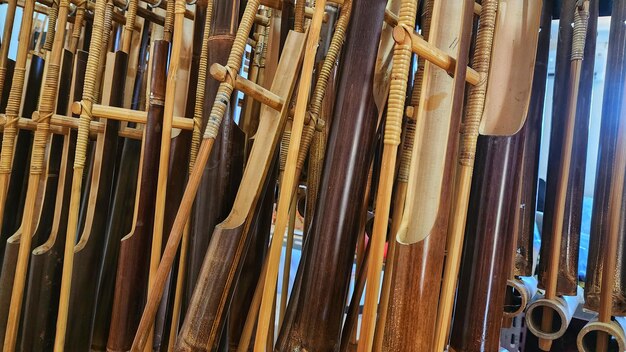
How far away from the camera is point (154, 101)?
83cm

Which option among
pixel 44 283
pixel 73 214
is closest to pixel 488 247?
pixel 73 214

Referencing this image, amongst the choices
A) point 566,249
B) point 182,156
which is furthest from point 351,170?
point 566,249

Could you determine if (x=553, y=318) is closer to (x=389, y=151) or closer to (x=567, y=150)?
(x=567, y=150)

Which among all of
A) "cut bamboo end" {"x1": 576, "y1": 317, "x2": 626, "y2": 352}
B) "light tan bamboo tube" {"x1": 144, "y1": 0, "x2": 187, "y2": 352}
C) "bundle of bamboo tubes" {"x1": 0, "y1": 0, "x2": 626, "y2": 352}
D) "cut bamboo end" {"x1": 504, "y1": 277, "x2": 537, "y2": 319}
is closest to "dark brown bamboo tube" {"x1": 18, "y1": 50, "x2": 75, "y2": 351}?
"bundle of bamboo tubes" {"x1": 0, "y1": 0, "x2": 626, "y2": 352}

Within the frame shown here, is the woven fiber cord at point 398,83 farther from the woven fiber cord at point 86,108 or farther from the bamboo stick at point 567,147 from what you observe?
the woven fiber cord at point 86,108

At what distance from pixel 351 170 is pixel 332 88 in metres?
0.39

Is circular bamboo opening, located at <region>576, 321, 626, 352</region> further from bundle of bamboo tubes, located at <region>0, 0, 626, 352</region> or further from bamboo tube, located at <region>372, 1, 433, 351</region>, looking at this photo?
bamboo tube, located at <region>372, 1, 433, 351</region>

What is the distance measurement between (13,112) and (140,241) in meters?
0.47

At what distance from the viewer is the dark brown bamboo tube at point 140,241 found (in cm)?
79

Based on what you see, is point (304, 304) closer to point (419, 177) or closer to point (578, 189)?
point (419, 177)

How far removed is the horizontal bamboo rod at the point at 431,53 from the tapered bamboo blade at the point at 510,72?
8 centimetres

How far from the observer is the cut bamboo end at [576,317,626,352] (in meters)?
0.76

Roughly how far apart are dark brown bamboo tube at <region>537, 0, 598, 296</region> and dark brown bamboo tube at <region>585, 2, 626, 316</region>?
0.10ft

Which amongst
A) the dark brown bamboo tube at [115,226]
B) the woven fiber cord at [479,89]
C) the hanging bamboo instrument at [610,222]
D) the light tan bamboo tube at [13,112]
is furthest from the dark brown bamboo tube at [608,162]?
the light tan bamboo tube at [13,112]
